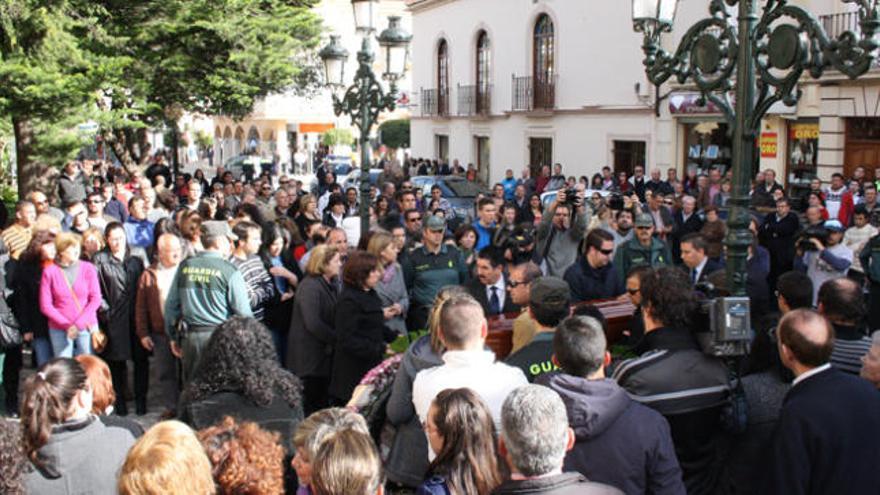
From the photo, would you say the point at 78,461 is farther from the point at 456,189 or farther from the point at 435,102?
the point at 435,102

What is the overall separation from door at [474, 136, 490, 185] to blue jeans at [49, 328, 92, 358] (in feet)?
84.6

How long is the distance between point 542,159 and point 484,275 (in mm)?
22605

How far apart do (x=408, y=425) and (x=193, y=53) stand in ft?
43.0

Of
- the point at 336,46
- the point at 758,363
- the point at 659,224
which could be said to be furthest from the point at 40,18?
the point at 758,363

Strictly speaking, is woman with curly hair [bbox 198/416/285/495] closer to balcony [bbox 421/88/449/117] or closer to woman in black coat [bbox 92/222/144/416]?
woman in black coat [bbox 92/222/144/416]

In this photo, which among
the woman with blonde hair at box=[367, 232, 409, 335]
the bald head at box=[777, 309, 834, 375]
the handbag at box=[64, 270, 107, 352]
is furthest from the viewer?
the handbag at box=[64, 270, 107, 352]

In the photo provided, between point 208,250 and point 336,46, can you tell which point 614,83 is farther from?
point 208,250

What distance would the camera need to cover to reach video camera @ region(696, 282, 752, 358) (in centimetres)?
428

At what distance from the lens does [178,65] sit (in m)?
16.1

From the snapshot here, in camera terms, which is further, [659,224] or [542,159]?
[542,159]

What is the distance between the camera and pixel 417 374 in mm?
4441

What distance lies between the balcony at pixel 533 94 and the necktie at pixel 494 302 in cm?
2124

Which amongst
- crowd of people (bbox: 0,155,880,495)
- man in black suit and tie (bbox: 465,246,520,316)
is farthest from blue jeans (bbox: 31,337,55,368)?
man in black suit and tie (bbox: 465,246,520,316)

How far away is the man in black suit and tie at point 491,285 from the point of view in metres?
7.16
